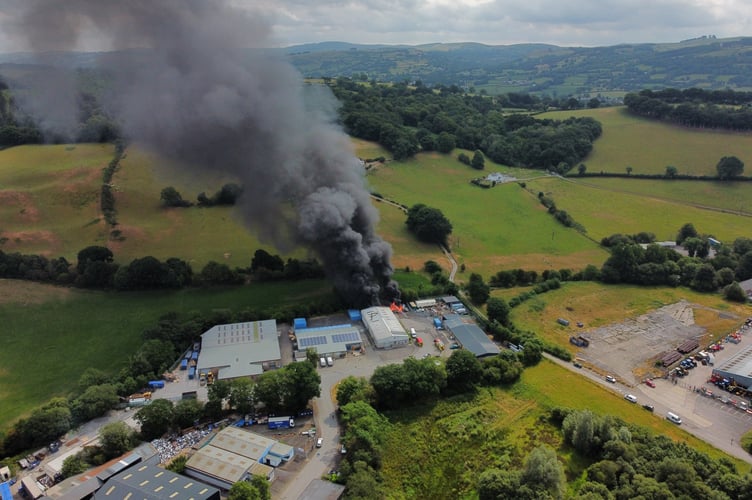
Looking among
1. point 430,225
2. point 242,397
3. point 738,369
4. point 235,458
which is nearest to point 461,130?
point 430,225

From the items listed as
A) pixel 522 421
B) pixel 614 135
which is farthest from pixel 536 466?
pixel 614 135

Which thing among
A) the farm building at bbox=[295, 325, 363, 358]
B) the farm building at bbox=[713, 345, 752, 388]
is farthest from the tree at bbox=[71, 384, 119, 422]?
Result: the farm building at bbox=[713, 345, 752, 388]

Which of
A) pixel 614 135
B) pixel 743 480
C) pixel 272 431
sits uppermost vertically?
pixel 614 135

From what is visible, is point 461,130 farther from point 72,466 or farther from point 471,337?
point 72,466

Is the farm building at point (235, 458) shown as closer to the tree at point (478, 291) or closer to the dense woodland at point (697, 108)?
the tree at point (478, 291)

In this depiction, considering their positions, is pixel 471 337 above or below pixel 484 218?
below

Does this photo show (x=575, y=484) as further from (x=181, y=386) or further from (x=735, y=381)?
(x=181, y=386)

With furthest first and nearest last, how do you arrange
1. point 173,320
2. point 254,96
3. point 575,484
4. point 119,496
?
point 254,96
point 173,320
point 575,484
point 119,496
